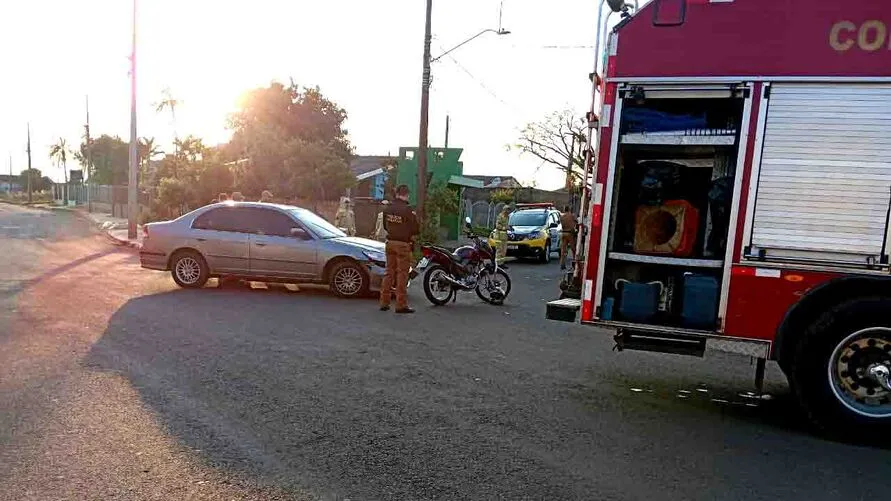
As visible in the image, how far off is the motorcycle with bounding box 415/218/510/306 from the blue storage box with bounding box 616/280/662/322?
5.75 metres

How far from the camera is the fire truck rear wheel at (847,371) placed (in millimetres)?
5016

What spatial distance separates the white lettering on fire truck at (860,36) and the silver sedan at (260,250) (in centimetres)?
775

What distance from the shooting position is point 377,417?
17.2 feet

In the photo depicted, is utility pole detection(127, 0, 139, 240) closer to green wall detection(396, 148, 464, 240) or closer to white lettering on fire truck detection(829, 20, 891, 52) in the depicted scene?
green wall detection(396, 148, 464, 240)

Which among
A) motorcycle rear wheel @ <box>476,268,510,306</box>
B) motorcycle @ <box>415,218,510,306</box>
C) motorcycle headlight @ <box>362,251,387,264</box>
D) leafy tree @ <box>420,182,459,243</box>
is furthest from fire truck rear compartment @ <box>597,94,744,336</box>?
leafy tree @ <box>420,182,459,243</box>

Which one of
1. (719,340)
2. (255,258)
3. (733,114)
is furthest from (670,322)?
(255,258)

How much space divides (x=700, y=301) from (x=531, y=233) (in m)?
16.1

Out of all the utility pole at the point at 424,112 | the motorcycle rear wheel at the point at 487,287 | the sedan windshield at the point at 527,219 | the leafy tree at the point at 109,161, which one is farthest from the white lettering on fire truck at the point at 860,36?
the leafy tree at the point at 109,161

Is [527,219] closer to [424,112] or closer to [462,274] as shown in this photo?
[424,112]

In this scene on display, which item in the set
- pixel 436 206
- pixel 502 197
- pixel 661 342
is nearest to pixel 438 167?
pixel 436 206

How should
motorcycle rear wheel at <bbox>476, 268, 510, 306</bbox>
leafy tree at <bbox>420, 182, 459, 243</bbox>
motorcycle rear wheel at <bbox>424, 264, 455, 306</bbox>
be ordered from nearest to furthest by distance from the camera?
1. motorcycle rear wheel at <bbox>424, 264, 455, 306</bbox>
2. motorcycle rear wheel at <bbox>476, 268, 510, 306</bbox>
3. leafy tree at <bbox>420, 182, 459, 243</bbox>

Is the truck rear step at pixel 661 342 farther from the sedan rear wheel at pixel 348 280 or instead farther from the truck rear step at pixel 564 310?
the sedan rear wheel at pixel 348 280

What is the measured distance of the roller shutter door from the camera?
498 cm

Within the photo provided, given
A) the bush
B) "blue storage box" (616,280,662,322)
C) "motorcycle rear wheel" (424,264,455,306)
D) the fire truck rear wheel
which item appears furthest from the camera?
the bush
